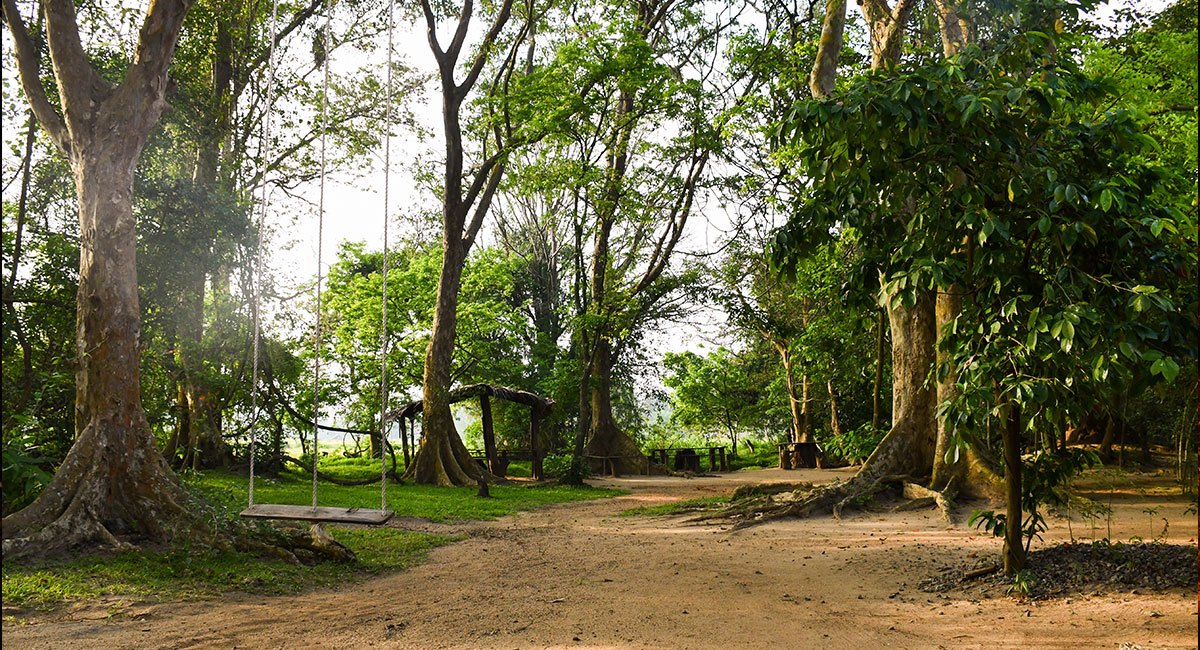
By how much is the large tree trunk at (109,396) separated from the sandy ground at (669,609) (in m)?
1.68

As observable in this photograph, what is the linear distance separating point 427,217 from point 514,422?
596 centimetres

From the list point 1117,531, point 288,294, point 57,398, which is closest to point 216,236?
point 57,398

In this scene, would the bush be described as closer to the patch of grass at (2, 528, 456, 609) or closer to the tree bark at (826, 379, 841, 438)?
the patch of grass at (2, 528, 456, 609)

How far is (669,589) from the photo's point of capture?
5465 mm

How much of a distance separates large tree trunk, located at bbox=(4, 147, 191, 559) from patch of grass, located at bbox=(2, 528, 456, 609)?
1.30 feet

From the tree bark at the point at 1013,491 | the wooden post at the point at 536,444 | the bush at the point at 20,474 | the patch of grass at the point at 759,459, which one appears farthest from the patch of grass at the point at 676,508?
the patch of grass at the point at 759,459

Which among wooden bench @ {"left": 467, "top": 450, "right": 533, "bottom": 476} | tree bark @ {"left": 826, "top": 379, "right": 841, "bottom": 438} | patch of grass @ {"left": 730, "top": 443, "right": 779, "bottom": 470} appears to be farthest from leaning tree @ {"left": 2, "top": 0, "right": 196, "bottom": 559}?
patch of grass @ {"left": 730, "top": 443, "right": 779, "bottom": 470}

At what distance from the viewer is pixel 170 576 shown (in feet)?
18.6

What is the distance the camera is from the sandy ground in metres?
4.07

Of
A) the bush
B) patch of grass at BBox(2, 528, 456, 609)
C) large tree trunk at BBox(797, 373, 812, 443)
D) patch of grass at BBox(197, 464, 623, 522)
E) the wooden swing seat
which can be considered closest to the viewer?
the bush

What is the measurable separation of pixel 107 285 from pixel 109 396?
0.91 m

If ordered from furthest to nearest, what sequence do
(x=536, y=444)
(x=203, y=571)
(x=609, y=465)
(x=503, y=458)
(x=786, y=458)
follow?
1. (x=786, y=458)
2. (x=609, y=465)
3. (x=503, y=458)
4. (x=536, y=444)
5. (x=203, y=571)

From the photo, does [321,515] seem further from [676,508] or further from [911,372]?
[911,372]

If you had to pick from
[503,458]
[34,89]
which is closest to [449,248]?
[503,458]
